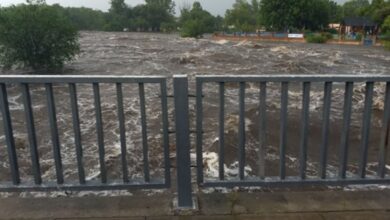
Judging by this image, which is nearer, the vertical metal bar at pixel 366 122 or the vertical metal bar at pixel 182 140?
the vertical metal bar at pixel 182 140

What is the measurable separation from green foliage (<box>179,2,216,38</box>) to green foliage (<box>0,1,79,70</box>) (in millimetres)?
50386

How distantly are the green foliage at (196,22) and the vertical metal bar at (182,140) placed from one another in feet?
232

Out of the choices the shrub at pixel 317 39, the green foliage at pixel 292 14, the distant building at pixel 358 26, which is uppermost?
the green foliage at pixel 292 14

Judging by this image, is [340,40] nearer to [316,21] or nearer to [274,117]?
[316,21]

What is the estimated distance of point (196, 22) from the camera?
75438 mm

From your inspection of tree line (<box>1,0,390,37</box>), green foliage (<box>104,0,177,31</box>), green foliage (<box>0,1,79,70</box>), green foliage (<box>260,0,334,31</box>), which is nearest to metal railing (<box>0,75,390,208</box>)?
green foliage (<box>0,1,79,70</box>)

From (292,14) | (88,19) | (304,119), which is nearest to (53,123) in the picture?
(304,119)

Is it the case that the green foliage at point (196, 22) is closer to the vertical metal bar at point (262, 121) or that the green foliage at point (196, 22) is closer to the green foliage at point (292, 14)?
the green foliage at point (292, 14)

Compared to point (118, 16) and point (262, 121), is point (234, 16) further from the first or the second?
point (262, 121)

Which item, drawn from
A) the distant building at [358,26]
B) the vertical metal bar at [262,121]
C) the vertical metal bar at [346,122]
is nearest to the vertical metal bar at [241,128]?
the vertical metal bar at [262,121]

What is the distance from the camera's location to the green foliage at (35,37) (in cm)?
2156

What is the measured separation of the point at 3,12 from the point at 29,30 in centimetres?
157

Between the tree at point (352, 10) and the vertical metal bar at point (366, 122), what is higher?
the tree at point (352, 10)

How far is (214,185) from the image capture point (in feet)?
9.64
